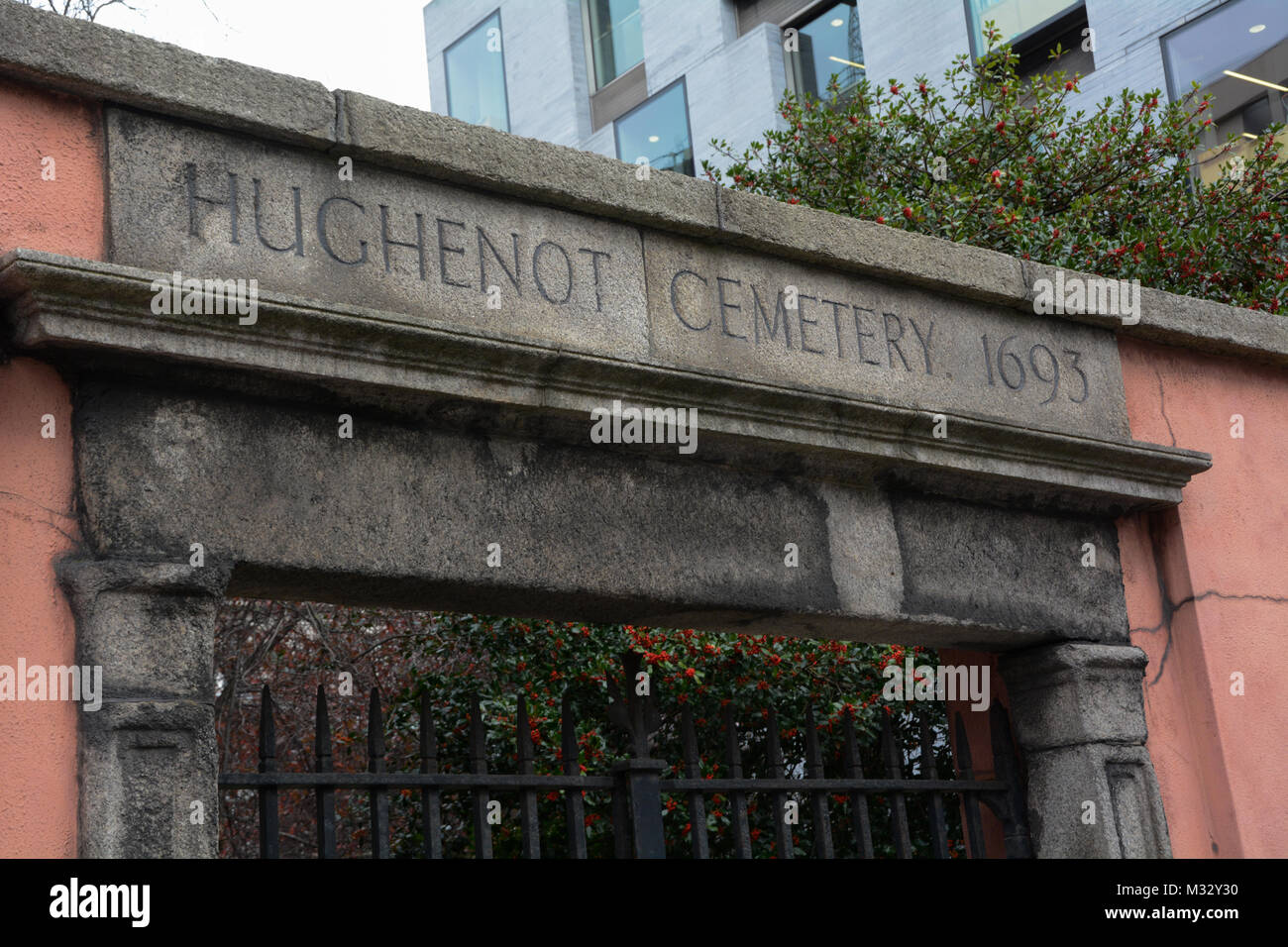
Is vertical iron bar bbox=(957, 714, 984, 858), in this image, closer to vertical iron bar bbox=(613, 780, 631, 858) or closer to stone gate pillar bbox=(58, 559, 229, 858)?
vertical iron bar bbox=(613, 780, 631, 858)

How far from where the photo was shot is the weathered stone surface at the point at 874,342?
3.62 meters

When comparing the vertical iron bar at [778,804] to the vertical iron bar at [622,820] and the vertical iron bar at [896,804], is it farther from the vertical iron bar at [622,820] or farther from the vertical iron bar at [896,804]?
the vertical iron bar at [622,820]

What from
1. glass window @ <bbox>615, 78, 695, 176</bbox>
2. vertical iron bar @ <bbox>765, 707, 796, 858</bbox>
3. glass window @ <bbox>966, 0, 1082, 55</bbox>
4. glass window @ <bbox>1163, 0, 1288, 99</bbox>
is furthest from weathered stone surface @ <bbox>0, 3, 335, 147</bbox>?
glass window @ <bbox>615, 78, 695, 176</bbox>

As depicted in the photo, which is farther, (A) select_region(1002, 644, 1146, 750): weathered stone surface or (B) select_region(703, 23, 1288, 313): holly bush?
(B) select_region(703, 23, 1288, 313): holly bush

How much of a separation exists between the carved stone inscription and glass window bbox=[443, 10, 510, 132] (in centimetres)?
1670

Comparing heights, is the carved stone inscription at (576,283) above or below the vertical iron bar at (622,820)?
above

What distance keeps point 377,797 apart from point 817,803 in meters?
1.16

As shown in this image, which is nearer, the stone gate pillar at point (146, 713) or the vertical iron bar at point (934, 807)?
the stone gate pillar at point (146, 713)

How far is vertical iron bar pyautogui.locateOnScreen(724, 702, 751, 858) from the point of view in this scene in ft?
11.6

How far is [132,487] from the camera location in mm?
2760

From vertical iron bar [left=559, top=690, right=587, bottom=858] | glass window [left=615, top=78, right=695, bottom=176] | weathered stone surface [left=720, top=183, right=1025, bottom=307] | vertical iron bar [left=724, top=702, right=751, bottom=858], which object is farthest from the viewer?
glass window [left=615, top=78, right=695, bottom=176]

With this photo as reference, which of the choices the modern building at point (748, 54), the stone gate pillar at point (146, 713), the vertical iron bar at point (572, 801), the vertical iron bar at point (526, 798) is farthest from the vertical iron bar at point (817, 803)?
the modern building at point (748, 54)

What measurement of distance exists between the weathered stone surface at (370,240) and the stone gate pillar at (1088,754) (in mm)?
1549
